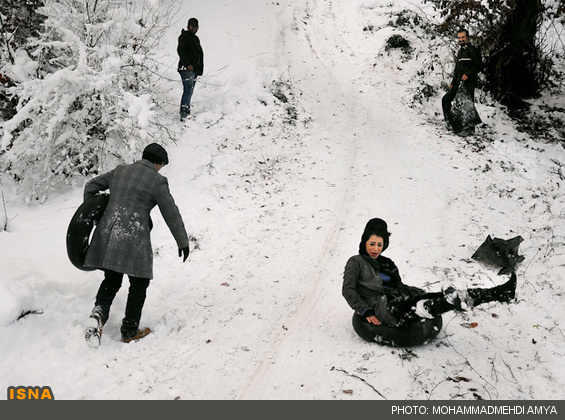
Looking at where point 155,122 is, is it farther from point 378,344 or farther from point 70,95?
point 378,344

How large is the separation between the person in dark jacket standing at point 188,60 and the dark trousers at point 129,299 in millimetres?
7011

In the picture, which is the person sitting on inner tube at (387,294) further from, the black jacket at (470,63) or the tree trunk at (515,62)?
the tree trunk at (515,62)

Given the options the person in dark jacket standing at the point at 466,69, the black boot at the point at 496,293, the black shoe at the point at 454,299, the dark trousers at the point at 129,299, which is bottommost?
the dark trousers at the point at 129,299

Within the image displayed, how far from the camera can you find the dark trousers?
4695mm

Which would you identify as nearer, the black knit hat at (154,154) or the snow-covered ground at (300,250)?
the snow-covered ground at (300,250)

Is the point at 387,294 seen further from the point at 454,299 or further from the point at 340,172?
the point at 340,172

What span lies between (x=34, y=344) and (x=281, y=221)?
4563mm

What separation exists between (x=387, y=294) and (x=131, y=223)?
2.95 meters

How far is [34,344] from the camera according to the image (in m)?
4.38

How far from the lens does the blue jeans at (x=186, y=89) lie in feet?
35.5

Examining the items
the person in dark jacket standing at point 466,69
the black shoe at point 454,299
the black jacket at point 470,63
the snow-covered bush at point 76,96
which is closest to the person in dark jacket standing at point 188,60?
the snow-covered bush at point 76,96

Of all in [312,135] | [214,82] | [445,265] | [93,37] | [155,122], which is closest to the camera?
[445,265]
